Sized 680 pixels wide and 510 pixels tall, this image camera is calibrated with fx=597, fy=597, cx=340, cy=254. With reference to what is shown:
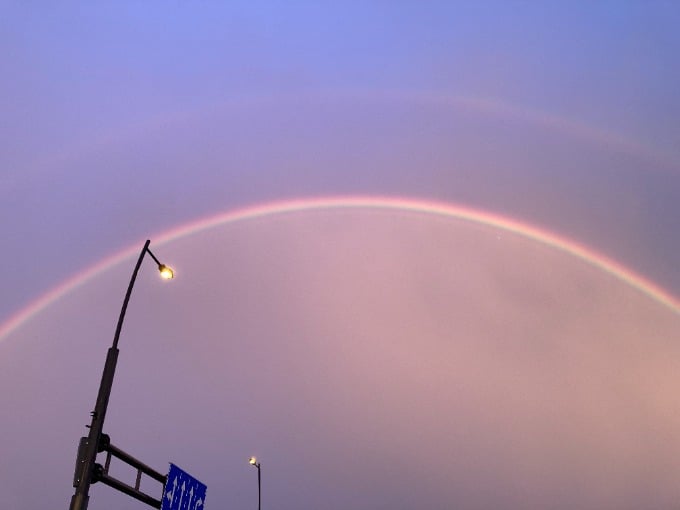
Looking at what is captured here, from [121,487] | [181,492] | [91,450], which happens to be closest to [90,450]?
[91,450]

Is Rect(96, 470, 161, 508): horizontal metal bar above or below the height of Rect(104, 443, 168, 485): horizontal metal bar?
below

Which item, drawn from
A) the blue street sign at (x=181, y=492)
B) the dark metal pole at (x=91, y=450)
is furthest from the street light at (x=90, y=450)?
the blue street sign at (x=181, y=492)

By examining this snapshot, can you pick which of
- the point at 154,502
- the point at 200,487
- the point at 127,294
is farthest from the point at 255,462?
the point at 127,294

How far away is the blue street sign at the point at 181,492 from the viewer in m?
14.3

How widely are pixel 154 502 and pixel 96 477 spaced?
3502mm

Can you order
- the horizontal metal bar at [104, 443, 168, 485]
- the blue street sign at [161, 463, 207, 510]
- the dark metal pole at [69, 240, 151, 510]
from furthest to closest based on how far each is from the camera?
the blue street sign at [161, 463, 207, 510], the horizontal metal bar at [104, 443, 168, 485], the dark metal pole at [69, 240, 151, 510]

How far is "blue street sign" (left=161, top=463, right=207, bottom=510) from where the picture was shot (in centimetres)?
1434

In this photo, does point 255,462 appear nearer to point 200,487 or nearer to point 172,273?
point 200,487

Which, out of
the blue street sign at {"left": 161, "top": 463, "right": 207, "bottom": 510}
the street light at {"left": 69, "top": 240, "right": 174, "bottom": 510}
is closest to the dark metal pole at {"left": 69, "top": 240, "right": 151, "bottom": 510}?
the street light at {"left": 69, "top": 240, "right": 174, "bottom": 510}

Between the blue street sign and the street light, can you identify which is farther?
the blue street sign

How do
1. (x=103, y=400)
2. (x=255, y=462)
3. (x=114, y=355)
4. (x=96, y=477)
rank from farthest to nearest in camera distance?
(x=255, y=462) → (x=114, y=355) → (x=103, y=400) → (x=96, y=477)

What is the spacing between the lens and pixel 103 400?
11.7 meters

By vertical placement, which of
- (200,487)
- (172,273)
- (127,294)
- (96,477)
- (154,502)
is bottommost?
(96,477)

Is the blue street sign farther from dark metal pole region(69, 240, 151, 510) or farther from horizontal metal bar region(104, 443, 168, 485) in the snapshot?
dark metal pole region(69, 240, 151, 510)
